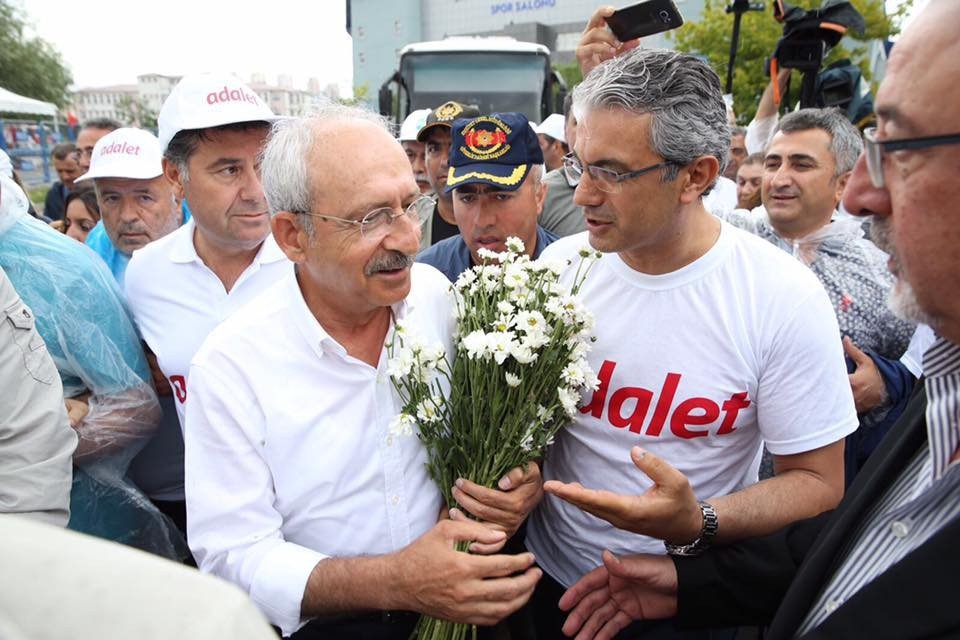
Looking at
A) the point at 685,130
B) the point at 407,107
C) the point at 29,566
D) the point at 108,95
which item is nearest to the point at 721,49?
the point at 407,107

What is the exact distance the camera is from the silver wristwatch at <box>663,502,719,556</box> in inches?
66.5

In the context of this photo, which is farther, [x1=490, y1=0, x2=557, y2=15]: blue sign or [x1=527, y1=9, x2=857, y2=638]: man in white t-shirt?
[x1=490, y1=0, x2=557, y2=15]: blue sign

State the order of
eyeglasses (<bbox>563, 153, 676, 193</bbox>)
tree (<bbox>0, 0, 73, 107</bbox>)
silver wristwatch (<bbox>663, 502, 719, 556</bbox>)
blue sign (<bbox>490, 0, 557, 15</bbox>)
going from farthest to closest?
1. blue sign (<bbox>490, 0, 557, 15</bbox>)
2. tree (<bbox>0, 0, 73, 107</bbox>)
3. eyeglasses (<bbox>563, 153, 676, 193</bbox>)
4. silver wristwatch (<bbox>663, 502, 719, 556</bbox>)

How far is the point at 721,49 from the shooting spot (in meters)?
20.9

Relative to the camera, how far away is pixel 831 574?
4.23 ft

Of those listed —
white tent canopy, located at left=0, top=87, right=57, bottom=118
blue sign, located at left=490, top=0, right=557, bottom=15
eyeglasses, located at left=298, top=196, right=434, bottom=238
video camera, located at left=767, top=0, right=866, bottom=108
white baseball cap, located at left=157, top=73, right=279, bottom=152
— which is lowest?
eyeglasses, located at left=298, top=196, right=434, bottom=238

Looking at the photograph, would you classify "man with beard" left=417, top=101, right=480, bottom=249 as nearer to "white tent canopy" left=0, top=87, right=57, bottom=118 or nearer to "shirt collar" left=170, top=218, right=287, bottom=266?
"shirt collar" left=170, top=218, right=287, bottom=266

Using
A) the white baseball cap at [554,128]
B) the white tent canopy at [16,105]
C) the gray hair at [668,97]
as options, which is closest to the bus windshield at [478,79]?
the white baseball cap at [554,128]

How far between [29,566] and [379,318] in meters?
1.50

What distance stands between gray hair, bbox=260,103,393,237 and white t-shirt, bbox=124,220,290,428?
688 mm

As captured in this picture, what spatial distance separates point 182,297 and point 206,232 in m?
0.26

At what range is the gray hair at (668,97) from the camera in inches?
70.2

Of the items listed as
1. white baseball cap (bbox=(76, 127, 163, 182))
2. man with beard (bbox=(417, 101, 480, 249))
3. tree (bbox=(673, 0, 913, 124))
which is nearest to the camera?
white baseball cap (bbox=(76, 127, 163, 182))

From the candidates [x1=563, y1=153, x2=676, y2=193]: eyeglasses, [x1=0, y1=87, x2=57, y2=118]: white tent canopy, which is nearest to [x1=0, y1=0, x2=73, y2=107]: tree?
[x1=0, y1=87, x2=57, y2=118]: white tent canopy
